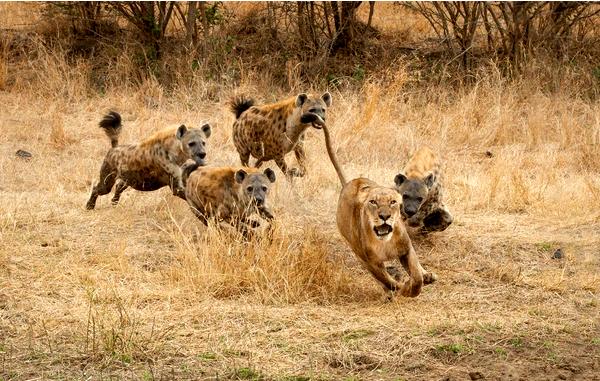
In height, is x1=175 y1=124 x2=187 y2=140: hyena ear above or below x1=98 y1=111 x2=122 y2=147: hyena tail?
above

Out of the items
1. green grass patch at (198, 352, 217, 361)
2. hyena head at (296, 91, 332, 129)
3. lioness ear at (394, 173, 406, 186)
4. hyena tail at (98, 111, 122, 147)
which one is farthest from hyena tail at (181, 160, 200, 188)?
green grass patch at (198, 352, 217, 361)

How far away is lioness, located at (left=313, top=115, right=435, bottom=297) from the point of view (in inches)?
245

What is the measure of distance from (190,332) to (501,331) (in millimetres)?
1718

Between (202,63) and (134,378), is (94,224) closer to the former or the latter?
(134,378)

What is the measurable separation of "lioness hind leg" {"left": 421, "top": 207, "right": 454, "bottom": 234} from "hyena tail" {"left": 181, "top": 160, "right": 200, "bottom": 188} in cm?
184

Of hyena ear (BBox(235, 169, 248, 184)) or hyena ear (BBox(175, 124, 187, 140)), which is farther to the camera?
hyena ear (BBox(175, 124, 187, 140))

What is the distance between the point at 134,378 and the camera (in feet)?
17.7

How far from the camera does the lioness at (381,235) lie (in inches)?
245

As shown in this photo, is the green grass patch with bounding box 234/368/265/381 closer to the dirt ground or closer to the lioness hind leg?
the dirt ground

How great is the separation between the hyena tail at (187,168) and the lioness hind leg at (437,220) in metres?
1.84

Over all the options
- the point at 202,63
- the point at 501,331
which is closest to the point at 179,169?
the point at 501,331

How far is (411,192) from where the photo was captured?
7414 mm

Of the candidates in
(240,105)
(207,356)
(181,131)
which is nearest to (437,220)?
(181,131)

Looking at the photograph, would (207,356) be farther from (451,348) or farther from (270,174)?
(270,174)
